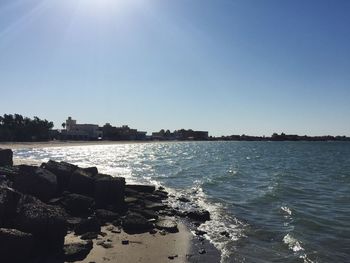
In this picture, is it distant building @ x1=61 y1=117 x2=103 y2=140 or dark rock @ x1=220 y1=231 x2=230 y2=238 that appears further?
distant building @ x1=61 y1=117 x2=103 y2=140

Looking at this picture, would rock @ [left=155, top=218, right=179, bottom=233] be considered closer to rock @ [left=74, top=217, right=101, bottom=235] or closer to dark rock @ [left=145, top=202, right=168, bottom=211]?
Result: rock @ [left=74, top=217, right=101, bottom=235]

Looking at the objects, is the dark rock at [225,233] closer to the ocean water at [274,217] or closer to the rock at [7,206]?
Result: the ocean water at [274,217]

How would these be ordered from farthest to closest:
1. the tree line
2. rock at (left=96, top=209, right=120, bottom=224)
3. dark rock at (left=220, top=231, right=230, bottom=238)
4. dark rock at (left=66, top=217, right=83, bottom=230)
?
the tree line, rock at (left=96, top=209, right=120, bottom=224), dark rock at (left=220, top=231, right=230, bottom=238), dark rock at (left=66, top=217, right=83, bottom=230)

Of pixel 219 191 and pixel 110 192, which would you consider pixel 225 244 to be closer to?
pixel 110 192

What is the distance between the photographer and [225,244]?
15016 millimetres

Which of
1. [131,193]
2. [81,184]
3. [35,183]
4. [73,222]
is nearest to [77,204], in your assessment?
[35,183]

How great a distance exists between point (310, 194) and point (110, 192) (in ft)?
51.2

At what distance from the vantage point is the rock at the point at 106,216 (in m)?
16.5

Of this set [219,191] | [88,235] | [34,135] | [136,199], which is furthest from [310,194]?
[34,135]

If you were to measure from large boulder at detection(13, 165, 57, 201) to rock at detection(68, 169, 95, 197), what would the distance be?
5.41 ft

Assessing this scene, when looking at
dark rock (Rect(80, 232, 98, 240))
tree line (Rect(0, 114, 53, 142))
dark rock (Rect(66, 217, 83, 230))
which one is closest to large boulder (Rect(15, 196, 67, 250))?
dark rock (Rect(80, 232, 98, 240))

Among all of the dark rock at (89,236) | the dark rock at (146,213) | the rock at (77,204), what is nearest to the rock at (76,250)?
the dark rock at (89,236)

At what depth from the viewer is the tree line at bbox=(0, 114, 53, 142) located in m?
114

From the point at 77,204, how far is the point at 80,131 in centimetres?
15734
